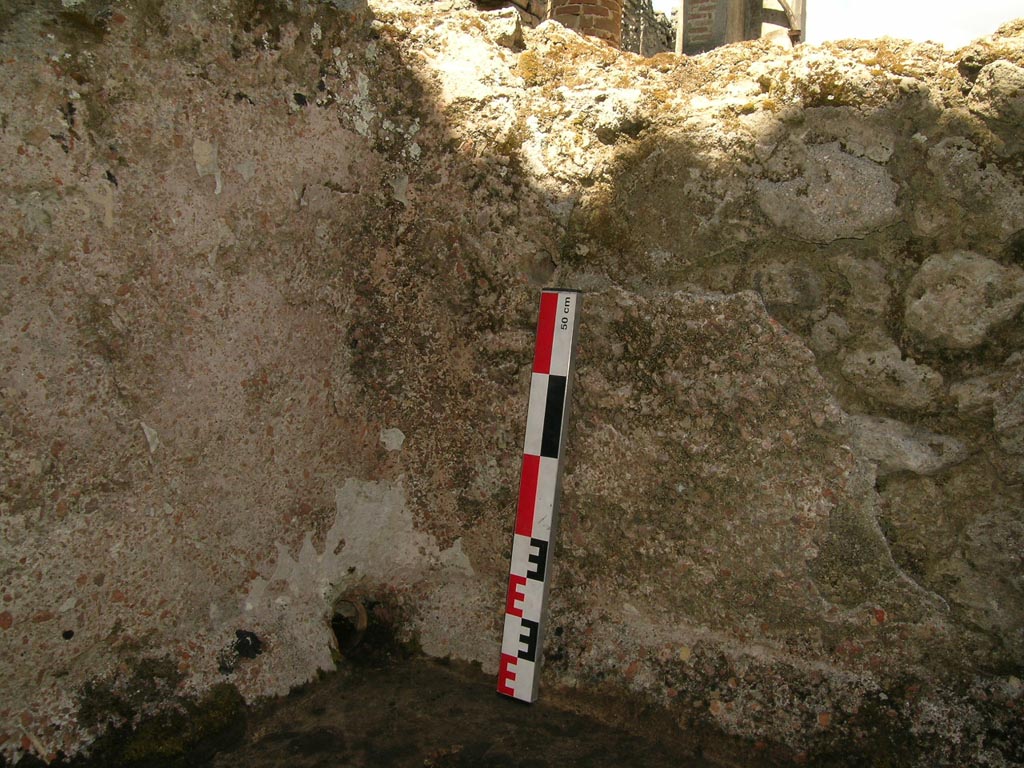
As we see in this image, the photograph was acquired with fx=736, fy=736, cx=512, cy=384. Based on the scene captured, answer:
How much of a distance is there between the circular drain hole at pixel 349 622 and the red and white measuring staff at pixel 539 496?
39cm

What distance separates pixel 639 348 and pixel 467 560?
0.72 m

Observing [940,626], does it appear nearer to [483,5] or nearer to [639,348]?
[639,348]

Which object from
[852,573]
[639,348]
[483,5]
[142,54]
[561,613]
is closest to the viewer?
[142,54]

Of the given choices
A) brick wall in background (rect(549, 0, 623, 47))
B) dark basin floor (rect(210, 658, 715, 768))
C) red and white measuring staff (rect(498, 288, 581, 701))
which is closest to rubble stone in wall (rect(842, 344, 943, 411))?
red and white measuring staff (rect(498, 288, 581, 701))

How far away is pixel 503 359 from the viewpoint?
1.85 metres

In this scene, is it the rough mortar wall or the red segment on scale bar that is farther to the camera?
the red segment on scale bar

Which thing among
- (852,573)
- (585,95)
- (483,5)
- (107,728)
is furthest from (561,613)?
(483,5)

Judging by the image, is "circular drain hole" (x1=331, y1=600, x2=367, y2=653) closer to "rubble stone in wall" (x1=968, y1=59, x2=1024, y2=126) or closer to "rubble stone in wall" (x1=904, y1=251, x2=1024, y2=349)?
"rubble stone in wall" (x1=904, y1=251, x2=1024, y2=349)

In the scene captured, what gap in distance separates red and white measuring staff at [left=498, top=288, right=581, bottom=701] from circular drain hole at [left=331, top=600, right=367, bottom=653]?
387mm

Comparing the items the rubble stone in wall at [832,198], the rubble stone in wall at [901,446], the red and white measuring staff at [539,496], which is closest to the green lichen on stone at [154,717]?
the red and white measuring staff at [539,496]

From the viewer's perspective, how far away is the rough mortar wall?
4.71 ft

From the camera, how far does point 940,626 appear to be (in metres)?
1.55

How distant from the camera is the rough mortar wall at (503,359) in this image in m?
1.44

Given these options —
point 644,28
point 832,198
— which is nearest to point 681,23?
point 644,28
